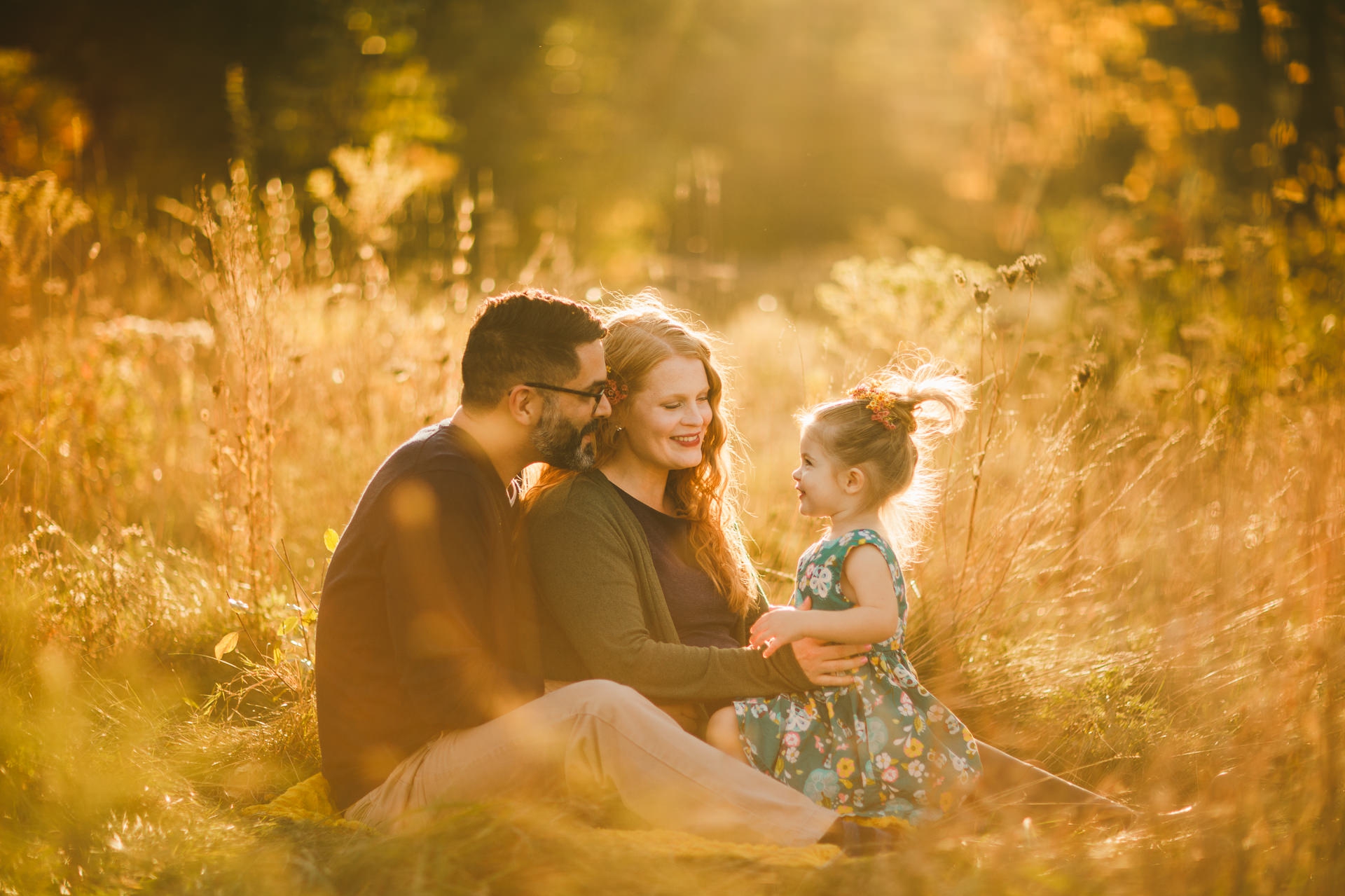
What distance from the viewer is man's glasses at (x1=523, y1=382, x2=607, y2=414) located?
9.18 ft

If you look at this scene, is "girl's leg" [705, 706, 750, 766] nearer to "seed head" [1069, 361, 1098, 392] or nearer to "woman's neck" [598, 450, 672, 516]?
"woman's neck" [598, 450, 672, 516]

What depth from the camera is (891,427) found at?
299 centimetres

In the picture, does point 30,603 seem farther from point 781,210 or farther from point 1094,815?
point 781,210

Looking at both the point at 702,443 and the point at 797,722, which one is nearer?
the point at 797,722

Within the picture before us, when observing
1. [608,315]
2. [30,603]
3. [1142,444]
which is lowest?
[30,603]

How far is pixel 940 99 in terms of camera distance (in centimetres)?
2848

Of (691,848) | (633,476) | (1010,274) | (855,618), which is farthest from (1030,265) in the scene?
(691,848)

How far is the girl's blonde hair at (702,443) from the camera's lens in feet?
10.1

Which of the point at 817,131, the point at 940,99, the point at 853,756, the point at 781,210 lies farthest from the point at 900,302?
the point at 817,131

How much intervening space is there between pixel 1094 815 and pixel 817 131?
32.9 meters

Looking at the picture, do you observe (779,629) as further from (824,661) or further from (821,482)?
A: (821,482)

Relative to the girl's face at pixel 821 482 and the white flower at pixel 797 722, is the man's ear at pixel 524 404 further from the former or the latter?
the white flower at pixel 797 722

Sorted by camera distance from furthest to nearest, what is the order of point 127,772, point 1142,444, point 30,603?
1. point 1142,444
2. point 30,603
3. point 127,772

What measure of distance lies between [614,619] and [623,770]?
0.40 m
